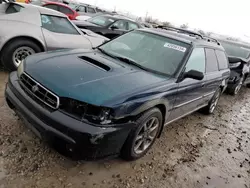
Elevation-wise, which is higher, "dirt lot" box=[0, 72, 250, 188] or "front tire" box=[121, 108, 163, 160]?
"front tire" box=[121, 108, 163, 160]

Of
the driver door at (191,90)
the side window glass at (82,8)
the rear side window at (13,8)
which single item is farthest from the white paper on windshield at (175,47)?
the side window glass at (82,8)

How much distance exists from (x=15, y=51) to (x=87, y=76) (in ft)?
8.90

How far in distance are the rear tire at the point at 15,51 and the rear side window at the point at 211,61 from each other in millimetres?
3386

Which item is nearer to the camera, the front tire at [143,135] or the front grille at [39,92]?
the front grille at [39,92]

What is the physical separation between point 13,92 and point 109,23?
23.2ft

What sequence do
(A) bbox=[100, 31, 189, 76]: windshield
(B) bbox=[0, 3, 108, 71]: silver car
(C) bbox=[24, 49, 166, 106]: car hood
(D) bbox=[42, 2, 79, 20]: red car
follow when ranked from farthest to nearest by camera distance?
(D) bbox=[42, 2, 79, 20]: red car
(B) bbox=[0, 3, 108, 71]: silver car
(A) bbox=[100, 31, 189, 76]: windshield
(C) bbox=[24, 49, 166, 106]: car hood

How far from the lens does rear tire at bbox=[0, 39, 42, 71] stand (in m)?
4.57

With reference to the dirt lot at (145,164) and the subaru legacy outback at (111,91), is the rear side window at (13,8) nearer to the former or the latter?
the dirt lot at (145,164)

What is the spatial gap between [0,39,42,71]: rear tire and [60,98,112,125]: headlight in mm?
2846

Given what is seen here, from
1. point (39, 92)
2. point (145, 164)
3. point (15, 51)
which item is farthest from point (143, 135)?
point (15, 51)

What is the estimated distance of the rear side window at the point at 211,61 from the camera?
4.28m

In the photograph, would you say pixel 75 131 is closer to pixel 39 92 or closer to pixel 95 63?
pixel 39 92

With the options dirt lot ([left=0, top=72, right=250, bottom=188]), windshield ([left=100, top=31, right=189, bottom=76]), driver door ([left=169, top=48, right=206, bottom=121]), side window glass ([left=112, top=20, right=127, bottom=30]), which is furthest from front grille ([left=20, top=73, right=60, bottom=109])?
side window glass ([left=112, top=20, right=127, bottom=30])

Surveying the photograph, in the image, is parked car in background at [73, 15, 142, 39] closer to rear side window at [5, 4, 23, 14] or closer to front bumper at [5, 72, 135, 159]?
rear side window at [5, 4, 23, 14]
